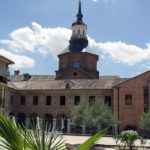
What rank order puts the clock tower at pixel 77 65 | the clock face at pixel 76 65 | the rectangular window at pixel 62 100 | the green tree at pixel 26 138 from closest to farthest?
the green tree at pixel 26 138
the rectangular window at pixel 62 100
the clock tower at pixel 77 65
the clock face at pixel 76 65

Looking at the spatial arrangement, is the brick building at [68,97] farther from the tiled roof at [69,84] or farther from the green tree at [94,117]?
the green tree at [94,117]

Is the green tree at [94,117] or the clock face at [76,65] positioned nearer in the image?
the green tree at [94,117]

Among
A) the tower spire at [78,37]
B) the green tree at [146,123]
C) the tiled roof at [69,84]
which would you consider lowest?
the green tree at [146,123]

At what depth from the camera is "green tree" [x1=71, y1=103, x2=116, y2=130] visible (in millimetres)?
46750

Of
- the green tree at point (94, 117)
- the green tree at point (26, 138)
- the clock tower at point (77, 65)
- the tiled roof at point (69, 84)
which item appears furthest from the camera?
the clock tower at point (77, 65)

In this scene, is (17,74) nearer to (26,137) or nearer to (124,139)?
(124,139)

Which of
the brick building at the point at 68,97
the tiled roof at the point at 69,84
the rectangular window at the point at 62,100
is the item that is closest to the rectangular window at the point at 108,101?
the brick building at the point at 68,97

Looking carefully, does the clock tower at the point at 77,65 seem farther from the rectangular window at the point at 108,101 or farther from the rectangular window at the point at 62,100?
the rectangular window at the point at 108,101

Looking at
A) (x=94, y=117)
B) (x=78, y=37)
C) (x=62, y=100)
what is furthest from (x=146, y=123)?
(x=78, y=37)

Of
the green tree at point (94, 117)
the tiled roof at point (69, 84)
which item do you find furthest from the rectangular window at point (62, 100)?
the green tree at point (94, 117)

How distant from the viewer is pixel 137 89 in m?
51.5

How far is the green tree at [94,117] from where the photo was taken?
46750 mm

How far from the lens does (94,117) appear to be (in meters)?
47.5

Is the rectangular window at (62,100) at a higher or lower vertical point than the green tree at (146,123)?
higher
